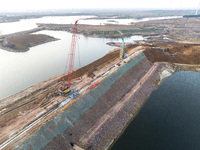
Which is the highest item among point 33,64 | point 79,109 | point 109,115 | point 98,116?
point 33,64

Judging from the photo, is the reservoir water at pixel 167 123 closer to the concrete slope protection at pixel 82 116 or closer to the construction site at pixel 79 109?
the construction site at pixel 79 109

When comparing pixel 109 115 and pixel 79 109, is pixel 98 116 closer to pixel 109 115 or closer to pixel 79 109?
pixel 109 115

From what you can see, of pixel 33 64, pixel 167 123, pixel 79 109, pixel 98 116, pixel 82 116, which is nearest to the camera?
pixel 82 116

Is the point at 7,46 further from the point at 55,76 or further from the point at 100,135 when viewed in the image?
the point at 100,135

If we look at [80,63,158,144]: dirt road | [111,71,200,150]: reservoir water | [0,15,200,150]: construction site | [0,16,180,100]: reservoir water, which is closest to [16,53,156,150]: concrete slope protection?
[0,15,200,150]: construction site

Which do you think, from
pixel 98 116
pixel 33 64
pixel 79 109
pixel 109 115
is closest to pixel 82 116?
pixel 79 109

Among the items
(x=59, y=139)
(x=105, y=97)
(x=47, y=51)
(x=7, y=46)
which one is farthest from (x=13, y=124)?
(x=7, y=46)

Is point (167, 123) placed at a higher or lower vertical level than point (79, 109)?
lower

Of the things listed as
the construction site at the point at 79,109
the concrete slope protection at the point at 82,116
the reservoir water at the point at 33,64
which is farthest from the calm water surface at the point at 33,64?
the concrete slope protection at the point at 82,116
